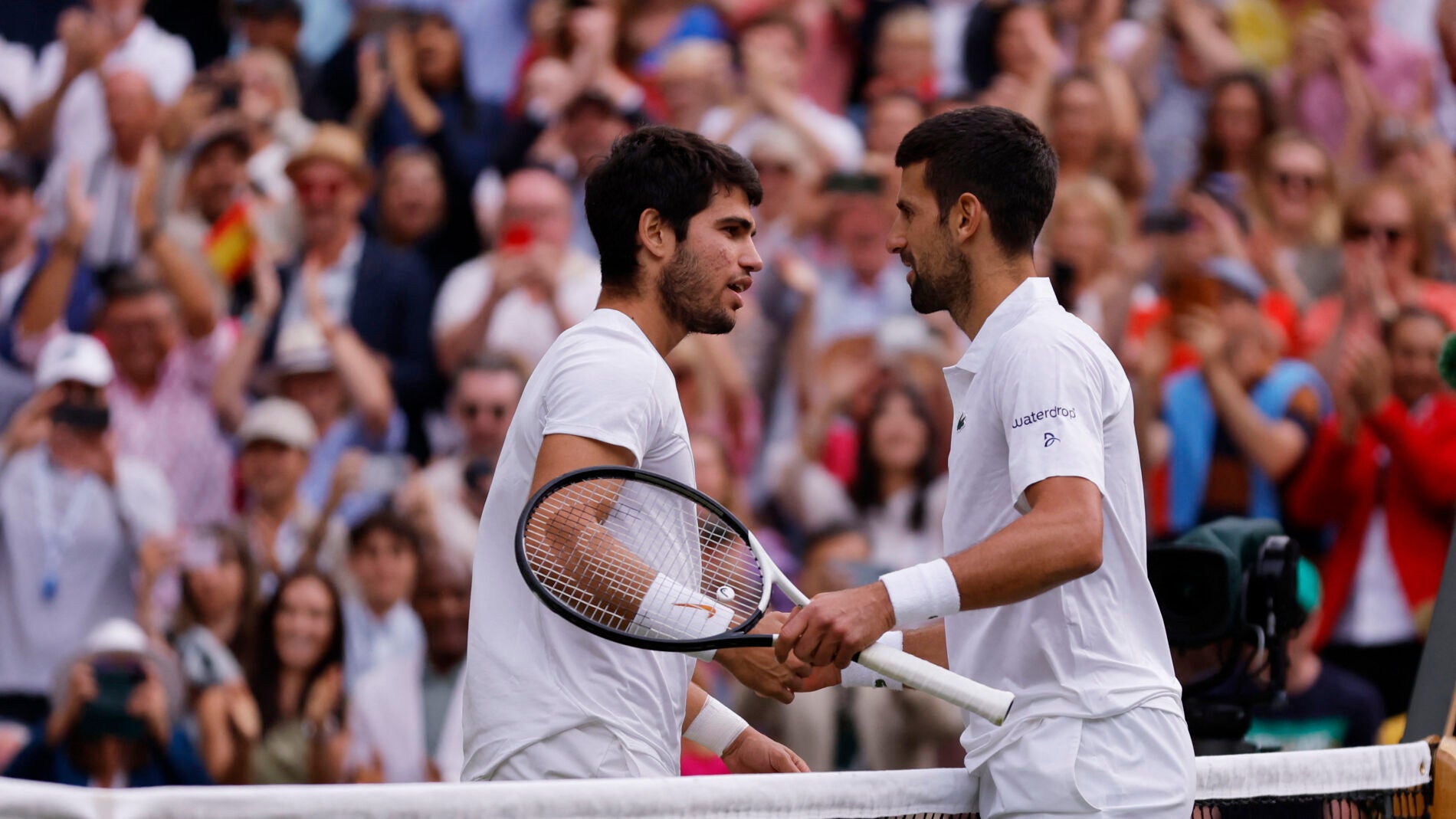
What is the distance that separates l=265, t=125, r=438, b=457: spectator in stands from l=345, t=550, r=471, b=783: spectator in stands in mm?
918

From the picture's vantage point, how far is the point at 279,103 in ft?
26.7

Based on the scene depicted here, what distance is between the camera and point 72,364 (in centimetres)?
705

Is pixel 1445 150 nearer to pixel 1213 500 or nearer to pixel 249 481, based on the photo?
pixel 1213 500

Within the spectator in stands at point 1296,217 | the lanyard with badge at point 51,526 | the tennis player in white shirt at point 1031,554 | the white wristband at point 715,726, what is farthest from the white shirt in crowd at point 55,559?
the spectator in stands at point 1296,217

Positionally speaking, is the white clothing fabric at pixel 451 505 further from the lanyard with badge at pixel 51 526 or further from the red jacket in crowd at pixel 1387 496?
the red jacket in crowd at pixel 1387 496

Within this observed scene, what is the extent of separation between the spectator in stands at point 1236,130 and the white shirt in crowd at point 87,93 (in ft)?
16.8

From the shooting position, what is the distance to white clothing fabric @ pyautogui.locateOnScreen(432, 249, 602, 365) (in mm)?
7637

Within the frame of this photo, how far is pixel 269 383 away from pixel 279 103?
1572 millimetres

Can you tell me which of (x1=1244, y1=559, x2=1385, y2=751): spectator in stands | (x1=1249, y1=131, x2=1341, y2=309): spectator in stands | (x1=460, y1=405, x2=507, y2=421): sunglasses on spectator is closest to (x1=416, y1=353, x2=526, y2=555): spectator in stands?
(x1=460, y1=405, x2=507, y2=421): sunglasses on spectator

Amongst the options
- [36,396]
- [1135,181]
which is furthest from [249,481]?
[1135,181]

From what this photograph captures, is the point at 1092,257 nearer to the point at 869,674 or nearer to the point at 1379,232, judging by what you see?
the point at 1379,232

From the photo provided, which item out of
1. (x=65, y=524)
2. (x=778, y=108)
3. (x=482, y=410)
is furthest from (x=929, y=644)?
(x=778, y=108)

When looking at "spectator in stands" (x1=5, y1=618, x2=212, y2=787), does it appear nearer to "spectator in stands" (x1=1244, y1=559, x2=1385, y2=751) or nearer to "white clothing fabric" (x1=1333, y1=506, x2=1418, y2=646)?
"spectator in stands" (x1=1244, y1=559, x2=1385, y2=751)

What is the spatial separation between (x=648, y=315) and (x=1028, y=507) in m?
0.86
